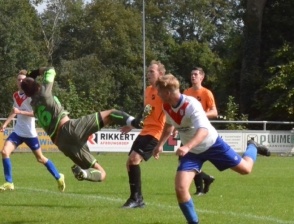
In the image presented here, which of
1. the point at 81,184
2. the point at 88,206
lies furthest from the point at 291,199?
the point at 81,184

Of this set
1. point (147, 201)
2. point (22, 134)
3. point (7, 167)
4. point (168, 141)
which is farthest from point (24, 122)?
point (168, 141)

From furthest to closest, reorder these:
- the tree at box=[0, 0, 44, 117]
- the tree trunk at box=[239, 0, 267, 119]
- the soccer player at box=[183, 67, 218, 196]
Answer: the tree at box=[0, 0, 44, 117], the tree trunk at box=[239, 0, 267, 119], the soccer player at box=[183, 67, 218, 196]

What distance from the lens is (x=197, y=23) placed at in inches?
3374

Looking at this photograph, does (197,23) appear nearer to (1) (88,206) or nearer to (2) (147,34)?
(2) (147,34)

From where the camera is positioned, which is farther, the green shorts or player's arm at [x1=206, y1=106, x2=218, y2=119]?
player's arm at [x1=206, y1=106, x2=218, y2=119]

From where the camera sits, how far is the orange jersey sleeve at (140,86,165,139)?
484 inches

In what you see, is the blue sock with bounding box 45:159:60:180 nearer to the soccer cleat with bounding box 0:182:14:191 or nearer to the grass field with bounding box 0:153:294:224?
the grass field with bounding box 0:153:294:224

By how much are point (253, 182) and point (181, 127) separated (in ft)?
26.8

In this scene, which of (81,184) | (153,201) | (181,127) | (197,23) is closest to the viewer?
(181,127)

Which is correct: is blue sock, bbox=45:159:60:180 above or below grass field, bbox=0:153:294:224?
above

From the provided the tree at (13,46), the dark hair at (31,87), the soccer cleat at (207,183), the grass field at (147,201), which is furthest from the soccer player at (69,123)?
the tree at (13,46)

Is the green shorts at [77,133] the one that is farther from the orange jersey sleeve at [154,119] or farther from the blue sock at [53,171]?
the blue sock at [53,171]

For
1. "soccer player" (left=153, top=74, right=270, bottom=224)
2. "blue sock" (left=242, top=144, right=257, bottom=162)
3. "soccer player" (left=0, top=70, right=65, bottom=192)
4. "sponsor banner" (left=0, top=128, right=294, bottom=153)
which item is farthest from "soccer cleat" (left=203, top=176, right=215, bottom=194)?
"sponsor banner" (left=0, top=128, right=294, bottom=153)

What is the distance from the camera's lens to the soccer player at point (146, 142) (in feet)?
39.4
